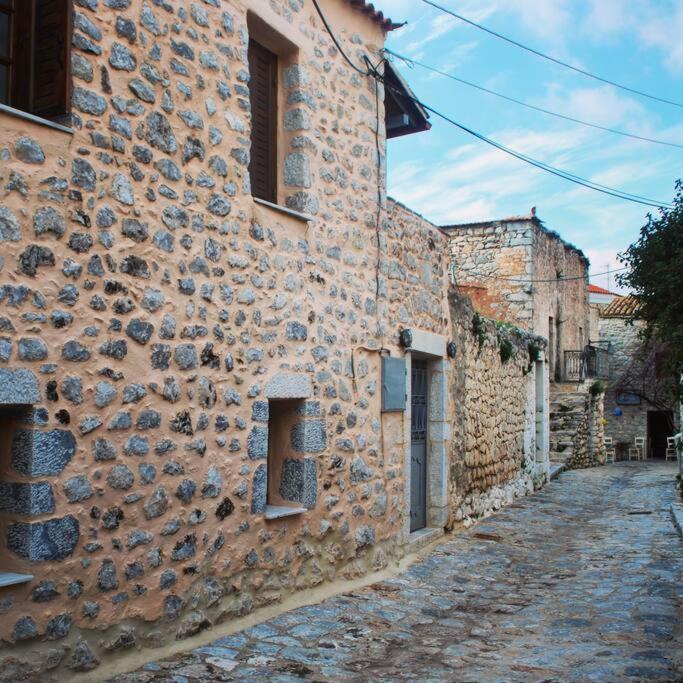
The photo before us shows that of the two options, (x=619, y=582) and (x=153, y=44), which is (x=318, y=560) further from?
(x=153, y=44)

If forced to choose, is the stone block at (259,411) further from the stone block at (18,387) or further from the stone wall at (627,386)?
the stone wall at (627,386)

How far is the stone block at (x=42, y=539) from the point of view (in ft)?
11.3

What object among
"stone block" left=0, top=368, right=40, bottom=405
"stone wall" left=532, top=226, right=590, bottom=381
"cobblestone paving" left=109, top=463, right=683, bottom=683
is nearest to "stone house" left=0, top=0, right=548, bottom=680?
"stone block" left=0, top=368, right=40, bottom=405

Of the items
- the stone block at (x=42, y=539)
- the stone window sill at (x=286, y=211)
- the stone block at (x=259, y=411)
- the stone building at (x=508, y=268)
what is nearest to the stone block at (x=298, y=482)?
the stone block at (x=259, y=411)

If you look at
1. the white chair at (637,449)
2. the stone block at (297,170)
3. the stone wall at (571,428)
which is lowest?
the white chair at (637,449)

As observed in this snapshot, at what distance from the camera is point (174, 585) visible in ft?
13.9

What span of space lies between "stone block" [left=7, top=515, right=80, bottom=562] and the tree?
4.69 meters

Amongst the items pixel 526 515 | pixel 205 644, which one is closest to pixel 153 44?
pixel 205 644

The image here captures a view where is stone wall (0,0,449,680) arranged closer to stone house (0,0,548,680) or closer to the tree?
stone house (0,0,548,680)

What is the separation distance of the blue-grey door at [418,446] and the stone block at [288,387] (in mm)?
2426

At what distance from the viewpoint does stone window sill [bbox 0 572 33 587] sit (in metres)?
3.28

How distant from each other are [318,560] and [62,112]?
3584 millimetres

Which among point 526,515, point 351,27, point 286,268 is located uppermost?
point 351,27

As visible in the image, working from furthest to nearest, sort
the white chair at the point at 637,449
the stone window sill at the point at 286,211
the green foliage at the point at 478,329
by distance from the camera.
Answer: the white chair at the point at 637,449 → the green foliage at the point at 478,329 → the stone window sill at the point at 286,211
